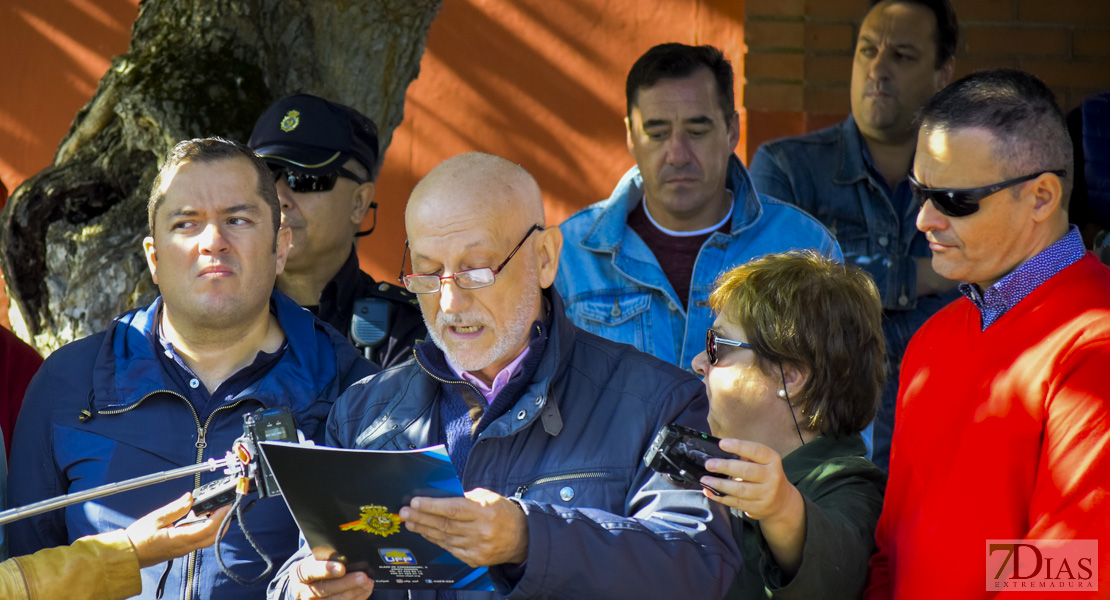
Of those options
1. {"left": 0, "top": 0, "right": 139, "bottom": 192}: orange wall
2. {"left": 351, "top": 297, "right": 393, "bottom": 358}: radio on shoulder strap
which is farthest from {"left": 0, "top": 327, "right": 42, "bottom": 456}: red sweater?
{"left": 0, "top": 0, "right": 139, "bottom": 192}: orange wall

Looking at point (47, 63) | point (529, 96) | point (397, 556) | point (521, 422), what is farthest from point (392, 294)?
point (47, 63)

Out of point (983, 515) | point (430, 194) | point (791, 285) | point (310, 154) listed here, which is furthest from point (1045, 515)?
point (310, 154)

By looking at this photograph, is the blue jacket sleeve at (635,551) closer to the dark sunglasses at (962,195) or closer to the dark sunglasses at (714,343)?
the dark sunglasses at (714,343)

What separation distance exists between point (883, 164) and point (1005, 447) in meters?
2.04

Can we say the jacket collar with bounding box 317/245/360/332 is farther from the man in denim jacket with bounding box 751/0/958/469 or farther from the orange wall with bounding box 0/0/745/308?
the orange wall with bounding box 0/0/745/308

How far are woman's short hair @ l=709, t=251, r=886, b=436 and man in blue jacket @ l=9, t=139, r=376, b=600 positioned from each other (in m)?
1.05

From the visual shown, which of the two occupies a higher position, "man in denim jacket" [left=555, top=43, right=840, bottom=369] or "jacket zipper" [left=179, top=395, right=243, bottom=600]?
"man in denim jacket" [left=555, top=43, right=840, bottom=369]

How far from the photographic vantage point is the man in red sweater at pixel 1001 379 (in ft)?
7.36

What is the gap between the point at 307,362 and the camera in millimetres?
3066

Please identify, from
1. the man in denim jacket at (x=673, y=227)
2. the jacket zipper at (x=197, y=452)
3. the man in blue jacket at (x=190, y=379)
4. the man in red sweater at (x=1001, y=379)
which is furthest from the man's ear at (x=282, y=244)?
the man in red sweater at (x=1001, y=379)

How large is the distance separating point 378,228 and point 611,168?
127cm

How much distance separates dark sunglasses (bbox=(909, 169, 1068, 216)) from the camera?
8.24 ft

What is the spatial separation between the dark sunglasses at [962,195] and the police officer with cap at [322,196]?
1705mm

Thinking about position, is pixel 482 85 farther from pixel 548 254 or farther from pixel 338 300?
pixel 548 254
